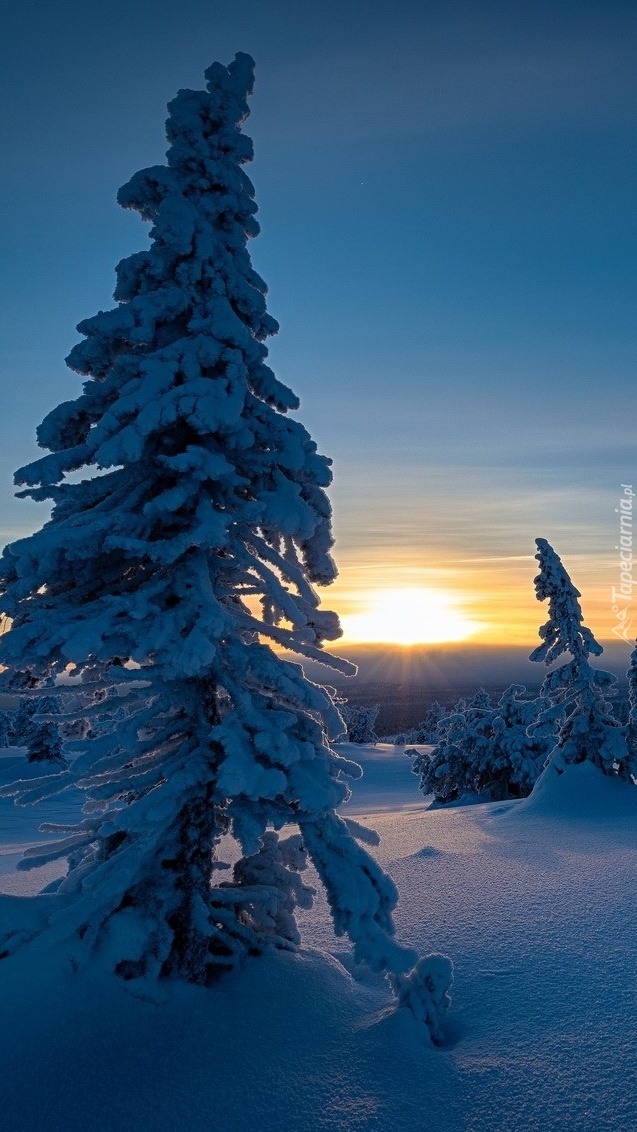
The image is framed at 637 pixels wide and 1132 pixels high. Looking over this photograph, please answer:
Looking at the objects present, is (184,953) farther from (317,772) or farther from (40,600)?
(40,600)

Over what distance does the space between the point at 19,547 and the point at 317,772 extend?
334 cm

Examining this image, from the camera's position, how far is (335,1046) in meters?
5.21

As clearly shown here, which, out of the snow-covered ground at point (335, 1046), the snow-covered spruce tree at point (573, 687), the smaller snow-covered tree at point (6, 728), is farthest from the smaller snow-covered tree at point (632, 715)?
the smaller snow-covered tree at point (6, 728)

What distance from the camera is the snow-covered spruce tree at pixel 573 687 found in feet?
64.4

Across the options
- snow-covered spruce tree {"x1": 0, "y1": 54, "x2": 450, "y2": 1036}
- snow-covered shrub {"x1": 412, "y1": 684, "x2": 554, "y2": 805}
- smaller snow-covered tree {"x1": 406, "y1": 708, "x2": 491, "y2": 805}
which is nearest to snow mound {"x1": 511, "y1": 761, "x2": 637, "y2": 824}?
snow-covered shrub {"x1": 412, "y1": 684, "x2": 554, "y2": 805}

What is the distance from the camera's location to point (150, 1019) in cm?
514

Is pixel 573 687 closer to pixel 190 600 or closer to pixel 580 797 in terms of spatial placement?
pixel 580 797

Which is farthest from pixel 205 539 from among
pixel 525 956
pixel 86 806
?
pixel 525 956

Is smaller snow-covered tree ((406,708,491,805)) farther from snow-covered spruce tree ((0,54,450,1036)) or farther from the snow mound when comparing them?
snow-covered spruce tree ((0,54,450,1036))

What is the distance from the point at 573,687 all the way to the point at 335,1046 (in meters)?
17.2

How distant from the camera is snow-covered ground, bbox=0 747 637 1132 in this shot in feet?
14.4

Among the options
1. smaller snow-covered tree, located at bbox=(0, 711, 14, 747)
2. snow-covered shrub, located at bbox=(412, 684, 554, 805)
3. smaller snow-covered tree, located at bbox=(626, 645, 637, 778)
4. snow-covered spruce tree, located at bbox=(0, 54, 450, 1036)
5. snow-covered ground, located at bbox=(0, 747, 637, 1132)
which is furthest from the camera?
smaller snow-covered tree, located at bbox=(0, 711, 14, 747)

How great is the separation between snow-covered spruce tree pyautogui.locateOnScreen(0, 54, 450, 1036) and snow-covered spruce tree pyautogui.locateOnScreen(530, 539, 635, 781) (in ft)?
50.9

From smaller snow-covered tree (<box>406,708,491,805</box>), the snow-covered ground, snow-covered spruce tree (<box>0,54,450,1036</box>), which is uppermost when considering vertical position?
snow-covered spruce tree (<box>0,54,450,1036</box>)
